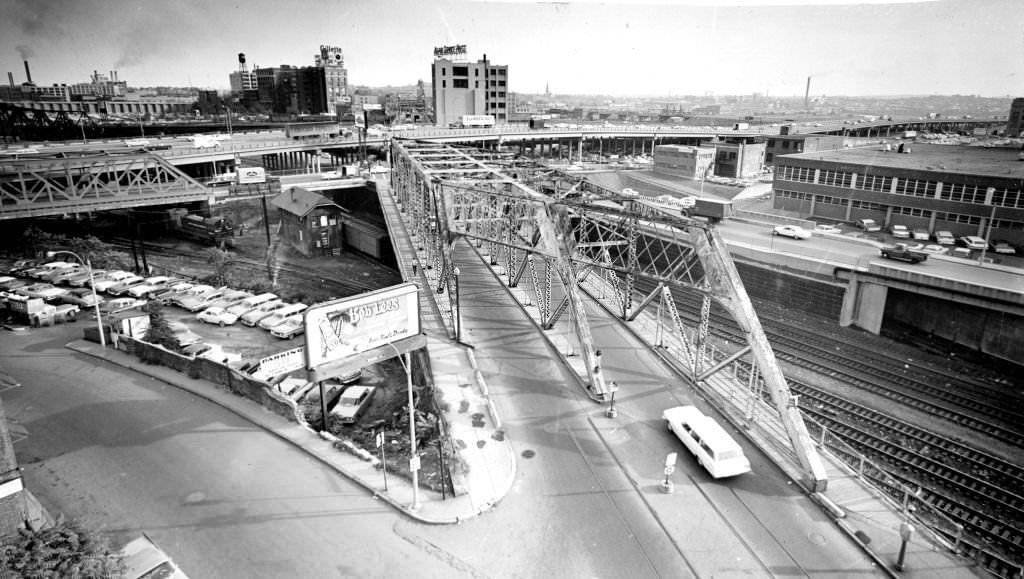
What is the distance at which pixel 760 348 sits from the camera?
56.3 feet

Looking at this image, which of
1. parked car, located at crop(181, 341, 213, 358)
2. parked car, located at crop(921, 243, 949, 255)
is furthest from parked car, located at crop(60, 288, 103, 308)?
parked car, located at crop(921, 243, 949, 255)

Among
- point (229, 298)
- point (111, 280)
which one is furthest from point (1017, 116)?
point (111, 280)

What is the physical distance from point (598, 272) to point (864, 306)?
49.0 feet

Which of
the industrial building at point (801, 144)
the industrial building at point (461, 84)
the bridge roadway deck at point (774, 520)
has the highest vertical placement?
the industrial building at point (461, 84)

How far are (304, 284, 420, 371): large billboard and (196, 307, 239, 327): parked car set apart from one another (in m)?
16.8

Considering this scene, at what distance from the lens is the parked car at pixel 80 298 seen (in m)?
32.4

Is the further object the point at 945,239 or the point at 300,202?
the point at 300,202

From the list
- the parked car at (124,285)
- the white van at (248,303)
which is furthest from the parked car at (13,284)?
the white van at (248,303)

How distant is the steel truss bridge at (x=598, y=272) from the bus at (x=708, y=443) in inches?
68.5

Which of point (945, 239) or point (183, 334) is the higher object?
point (945, 239)

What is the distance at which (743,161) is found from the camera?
7888 cm

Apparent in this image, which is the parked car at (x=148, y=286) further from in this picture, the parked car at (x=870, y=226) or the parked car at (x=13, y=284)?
the parked car at (x=870, y=226)

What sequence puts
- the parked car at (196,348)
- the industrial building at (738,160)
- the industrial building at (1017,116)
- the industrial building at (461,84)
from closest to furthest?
the parked car at (196,348)
the industrial building at (1017,116)
the industrial building at (738,160)
the industrial building at (461,84)

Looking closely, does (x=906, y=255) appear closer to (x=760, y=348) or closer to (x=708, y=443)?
(x=760, y=348)
